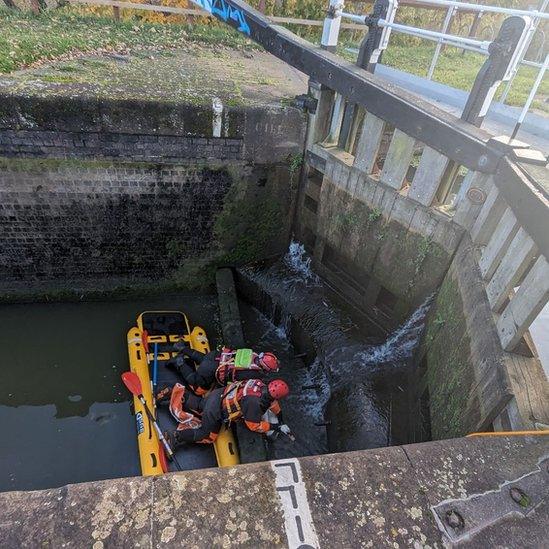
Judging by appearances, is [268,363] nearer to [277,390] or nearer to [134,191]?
[277,390]

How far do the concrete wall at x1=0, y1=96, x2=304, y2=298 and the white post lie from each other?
1444 millimetres

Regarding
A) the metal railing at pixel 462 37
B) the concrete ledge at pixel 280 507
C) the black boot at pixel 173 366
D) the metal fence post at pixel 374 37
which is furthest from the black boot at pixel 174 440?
the metal fence post at pixel 374 37

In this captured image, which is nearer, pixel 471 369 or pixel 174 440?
pixel 471 369

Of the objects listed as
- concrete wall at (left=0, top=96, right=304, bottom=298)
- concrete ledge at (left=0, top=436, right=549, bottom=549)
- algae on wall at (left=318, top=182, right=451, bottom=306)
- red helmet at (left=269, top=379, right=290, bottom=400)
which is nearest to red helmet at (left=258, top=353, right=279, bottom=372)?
red helmet at (left=269, top=379, right=290, bottom=400)

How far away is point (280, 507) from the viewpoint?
2.08 metres

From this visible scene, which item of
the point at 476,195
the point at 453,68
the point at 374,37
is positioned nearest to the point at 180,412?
the point at 476,195

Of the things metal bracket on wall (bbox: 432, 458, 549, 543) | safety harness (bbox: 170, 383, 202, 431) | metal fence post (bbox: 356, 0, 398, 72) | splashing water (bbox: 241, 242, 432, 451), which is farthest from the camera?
metal fence post (bbox: 356, 0, 398, 72)

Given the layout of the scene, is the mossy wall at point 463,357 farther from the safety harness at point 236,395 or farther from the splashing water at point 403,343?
the safety harness at point 236,395

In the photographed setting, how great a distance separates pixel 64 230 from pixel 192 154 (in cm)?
263

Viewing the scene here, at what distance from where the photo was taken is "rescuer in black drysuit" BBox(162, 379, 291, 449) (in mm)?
5180

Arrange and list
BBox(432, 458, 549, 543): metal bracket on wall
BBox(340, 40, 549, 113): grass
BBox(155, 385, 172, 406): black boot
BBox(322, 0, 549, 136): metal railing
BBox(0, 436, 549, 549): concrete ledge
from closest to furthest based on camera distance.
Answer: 1. BBox(0, 436, 549, 549): concrete ledge
2. BBox(432, 458, 549, 543): metal bracket on wall
3. BBox(322, 0, 549, 136): metal railing
4. BBox(155, 385, 172, 406): black boot
5. BBox(340, 40, 549, 113): grass

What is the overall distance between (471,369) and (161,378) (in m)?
4.50

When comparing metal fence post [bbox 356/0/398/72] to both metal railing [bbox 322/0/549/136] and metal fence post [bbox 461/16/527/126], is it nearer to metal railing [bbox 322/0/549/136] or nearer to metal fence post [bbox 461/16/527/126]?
metal railing [bbox 322/0/549/136]

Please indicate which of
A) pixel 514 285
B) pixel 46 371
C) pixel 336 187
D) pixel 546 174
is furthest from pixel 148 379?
pixel 546 174
